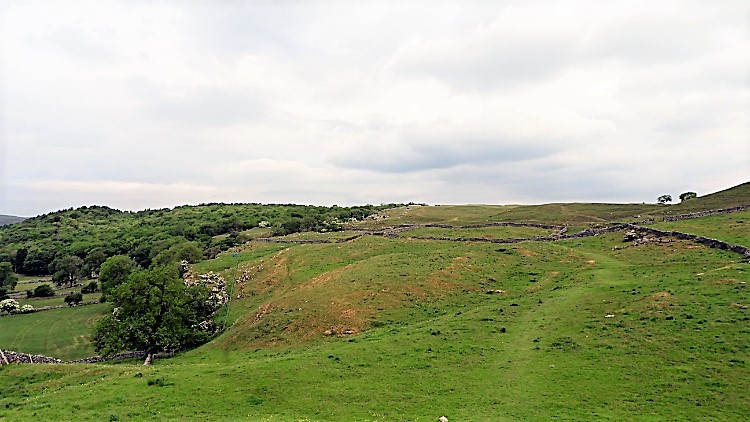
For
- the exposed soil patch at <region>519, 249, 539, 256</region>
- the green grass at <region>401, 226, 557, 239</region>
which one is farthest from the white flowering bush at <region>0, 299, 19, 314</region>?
the exposed soil patch at <region>519, 249, 539, 256</region>

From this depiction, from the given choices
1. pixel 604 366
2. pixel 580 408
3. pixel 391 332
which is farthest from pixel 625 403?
pixel 391 332

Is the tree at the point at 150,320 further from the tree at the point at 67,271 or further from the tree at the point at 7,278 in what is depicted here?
the tree at the point at 7,278

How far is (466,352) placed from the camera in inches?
1414

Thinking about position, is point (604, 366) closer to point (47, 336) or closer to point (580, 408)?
point (580, 408)

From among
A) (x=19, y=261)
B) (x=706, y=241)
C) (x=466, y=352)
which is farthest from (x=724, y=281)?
(x=19, y=261)

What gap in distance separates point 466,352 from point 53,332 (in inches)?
3062

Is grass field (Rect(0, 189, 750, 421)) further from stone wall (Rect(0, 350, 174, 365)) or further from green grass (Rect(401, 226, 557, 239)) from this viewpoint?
green grass (Rect(401, 226, 557, 239))

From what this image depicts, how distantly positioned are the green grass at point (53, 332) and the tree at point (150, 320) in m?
15.5

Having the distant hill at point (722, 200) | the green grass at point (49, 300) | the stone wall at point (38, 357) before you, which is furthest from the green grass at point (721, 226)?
the green grass at point (49, 300)

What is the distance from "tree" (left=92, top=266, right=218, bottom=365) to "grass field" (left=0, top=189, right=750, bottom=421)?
4760 mm

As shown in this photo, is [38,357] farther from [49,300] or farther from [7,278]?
[7,278]

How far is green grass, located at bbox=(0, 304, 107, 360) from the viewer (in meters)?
68.8

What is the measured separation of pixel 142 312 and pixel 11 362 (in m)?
14.3

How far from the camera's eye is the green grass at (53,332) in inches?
2707
